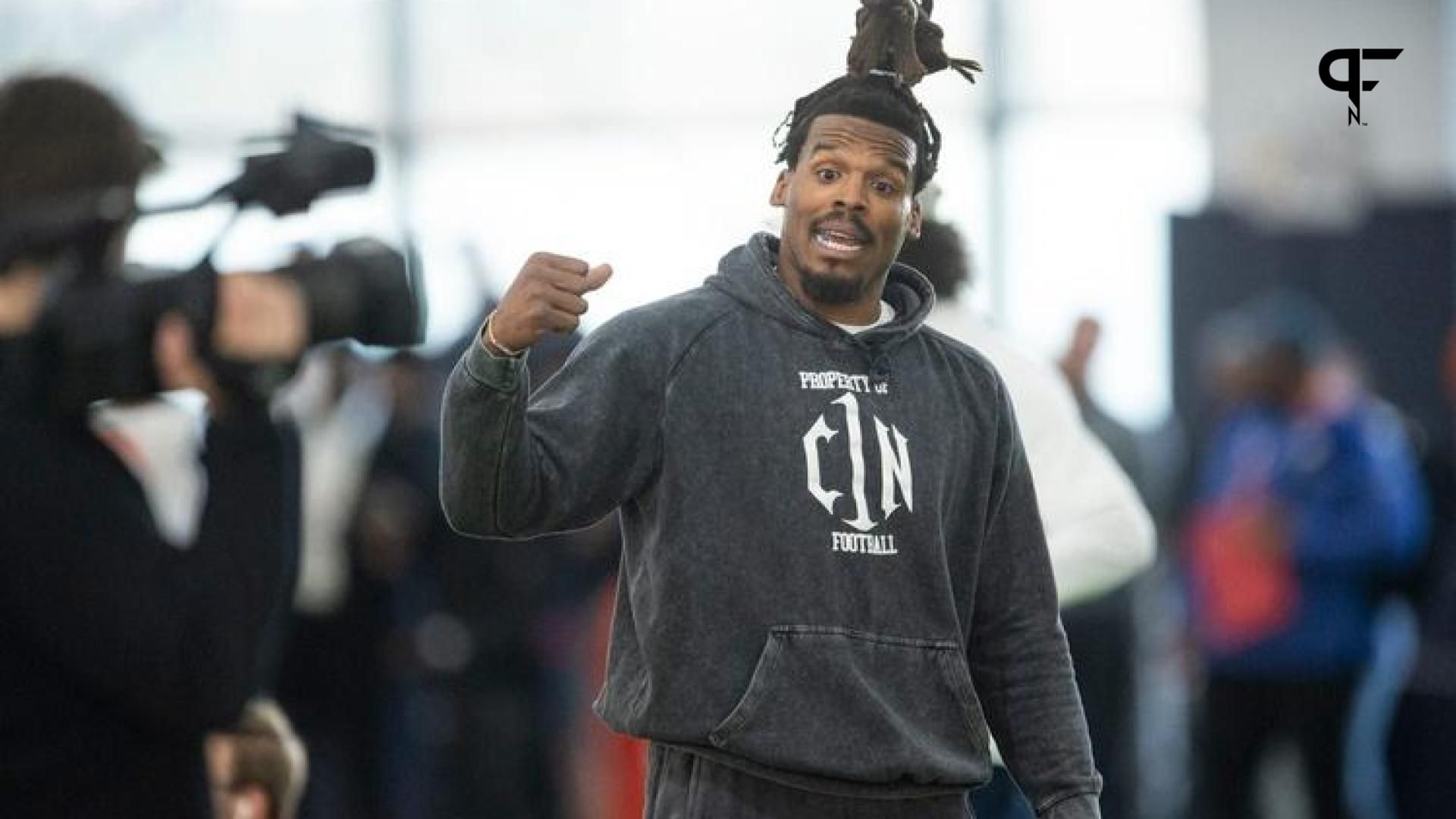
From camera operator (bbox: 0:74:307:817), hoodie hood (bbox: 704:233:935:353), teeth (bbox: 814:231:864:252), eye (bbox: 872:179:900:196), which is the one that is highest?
eye (bbox: 872:179:900:196)

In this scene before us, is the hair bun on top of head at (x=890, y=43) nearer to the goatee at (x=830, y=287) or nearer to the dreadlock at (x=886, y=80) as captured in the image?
the dreadlock at (x=886, y=80)

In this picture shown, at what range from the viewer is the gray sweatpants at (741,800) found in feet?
9.63

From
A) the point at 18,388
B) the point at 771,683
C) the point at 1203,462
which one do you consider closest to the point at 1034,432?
the point at 771,683

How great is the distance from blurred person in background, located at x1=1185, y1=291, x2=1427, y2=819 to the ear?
457 cm

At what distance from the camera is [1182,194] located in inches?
462

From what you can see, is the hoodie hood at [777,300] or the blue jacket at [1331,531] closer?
the hoodie hood at [777,300]

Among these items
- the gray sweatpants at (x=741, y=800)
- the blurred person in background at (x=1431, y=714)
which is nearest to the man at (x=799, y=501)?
the gray sweatpants at (x=741, y=800)

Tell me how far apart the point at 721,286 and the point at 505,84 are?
29.6 ft

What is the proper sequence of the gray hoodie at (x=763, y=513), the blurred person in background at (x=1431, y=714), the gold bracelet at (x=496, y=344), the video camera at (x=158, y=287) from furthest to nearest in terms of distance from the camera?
the blurred person in background at (x=1431, y=714), the gray hoodie at (x=763, y=513), the gold bracelet at (x=496, y=344), the video camera at (x=158, y=287)

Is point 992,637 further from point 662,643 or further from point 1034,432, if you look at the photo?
point 1034,432

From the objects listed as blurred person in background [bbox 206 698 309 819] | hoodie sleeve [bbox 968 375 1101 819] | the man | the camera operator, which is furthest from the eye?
blurred person in background [bbox 206 698 309 819]

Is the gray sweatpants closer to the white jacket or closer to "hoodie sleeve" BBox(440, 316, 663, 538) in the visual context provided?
"hoodie sleeve" BBox(440, 316, 663, 538)

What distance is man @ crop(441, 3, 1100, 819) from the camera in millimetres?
2893

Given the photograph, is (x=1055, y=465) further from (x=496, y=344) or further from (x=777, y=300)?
(x=496, y=344)
